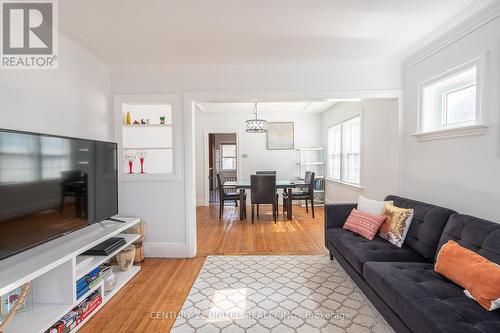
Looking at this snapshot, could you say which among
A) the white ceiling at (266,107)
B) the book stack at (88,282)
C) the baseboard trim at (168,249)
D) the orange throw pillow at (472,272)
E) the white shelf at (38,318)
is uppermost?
the white ceiling at (266,107)

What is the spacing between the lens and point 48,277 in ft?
5.90

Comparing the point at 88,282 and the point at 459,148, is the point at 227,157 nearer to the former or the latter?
the point at 88,282

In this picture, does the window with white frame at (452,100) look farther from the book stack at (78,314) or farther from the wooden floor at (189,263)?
the book stack at (78,314)

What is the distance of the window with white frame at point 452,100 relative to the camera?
2.20 metres

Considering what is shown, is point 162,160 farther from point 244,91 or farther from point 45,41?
point 45,41

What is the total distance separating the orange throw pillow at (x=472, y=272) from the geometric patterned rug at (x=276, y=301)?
65 cm

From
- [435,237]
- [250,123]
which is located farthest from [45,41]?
[435,237]

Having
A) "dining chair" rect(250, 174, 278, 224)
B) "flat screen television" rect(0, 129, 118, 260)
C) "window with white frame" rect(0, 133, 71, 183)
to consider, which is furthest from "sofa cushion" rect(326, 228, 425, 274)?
"window with white frame" rect(0, 133, 71, 183)

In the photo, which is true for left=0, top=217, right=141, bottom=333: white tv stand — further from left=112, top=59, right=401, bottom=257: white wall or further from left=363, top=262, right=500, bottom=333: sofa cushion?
left=363, top=262, right=500, bottom=333: sofa cushion

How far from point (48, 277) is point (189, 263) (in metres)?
1.53

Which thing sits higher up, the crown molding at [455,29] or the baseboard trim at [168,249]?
the crown molding at [455,29]

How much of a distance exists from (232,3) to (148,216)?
261 centimetres

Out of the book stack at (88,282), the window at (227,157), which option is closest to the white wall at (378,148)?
the book stack at (88,282)

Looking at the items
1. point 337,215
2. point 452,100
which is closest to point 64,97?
point 337,215
